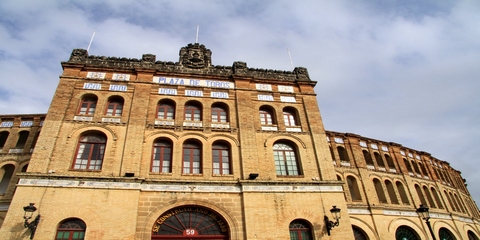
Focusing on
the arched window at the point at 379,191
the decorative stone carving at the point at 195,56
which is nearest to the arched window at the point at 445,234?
the arched window at the point at 379,191

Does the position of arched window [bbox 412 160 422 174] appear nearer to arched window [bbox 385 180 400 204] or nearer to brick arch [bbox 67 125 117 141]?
arched window [bbox 385 180 400 204]

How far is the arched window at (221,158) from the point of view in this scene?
16391 millimetres

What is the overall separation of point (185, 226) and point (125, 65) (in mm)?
10609

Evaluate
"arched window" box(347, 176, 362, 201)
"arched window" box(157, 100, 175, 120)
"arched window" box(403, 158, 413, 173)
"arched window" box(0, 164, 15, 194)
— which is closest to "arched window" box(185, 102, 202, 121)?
"arched window" box(157, 100, 175, 120)

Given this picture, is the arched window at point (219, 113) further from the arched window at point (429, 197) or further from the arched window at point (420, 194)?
the arched window at point (429, 197)

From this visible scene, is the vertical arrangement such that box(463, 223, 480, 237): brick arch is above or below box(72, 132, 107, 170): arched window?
below

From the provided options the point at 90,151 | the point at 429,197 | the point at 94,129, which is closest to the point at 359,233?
the point at 429,197

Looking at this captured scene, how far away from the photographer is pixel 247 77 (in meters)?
19.9

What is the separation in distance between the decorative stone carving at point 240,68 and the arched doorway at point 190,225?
935cm

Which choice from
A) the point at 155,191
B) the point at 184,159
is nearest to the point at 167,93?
the point at 184,159

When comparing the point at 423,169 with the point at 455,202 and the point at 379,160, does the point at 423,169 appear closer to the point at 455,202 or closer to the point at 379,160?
the point at 455,202

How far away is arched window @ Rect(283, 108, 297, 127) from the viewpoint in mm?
19327

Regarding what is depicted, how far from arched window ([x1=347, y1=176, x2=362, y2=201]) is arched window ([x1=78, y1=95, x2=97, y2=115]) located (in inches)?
737

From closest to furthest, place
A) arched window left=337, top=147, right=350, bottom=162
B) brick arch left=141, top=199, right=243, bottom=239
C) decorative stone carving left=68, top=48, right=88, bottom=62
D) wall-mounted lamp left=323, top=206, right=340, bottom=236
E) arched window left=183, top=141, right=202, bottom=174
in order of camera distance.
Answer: brick arch left=141, top=199, right=243, bottom=239
wall-mounted lamp left=323, top=206, right=340, bottom=236
arched window left=183, top=141, right=202, bottom=174
decorative stone carving left=68, top=48, right=88, bottom=62
arched window left=337, top=147, right=350, bottom=162
